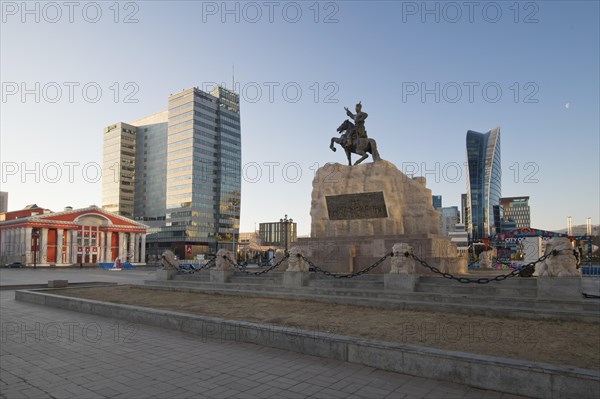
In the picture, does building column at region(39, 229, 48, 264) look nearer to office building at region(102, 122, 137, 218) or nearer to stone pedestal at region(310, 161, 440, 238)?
stone pedestal at region(310, 161, 440, 238)

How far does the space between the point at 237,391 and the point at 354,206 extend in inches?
569

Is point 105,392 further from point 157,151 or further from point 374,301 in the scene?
point 157,151

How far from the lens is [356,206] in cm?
1942

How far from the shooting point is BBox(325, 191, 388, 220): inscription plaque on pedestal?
18.8 meters

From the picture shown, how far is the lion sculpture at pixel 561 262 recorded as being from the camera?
30.8ft

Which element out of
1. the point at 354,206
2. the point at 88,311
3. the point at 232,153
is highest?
the point at 232,153

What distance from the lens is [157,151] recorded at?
136 meters

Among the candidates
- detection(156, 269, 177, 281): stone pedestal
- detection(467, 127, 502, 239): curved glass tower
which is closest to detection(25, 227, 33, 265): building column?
detection(156, 269, 177, 281): stone pedestal

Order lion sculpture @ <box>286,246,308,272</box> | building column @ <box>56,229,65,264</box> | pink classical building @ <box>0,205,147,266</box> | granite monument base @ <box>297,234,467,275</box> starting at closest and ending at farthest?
lion sculpture @ <box>286,246,308,272</box>
granite monument base @ <box>297,234,467,275</box>
pink classical building @ <box>0,205,147,266</box>
building column @ <box>56,229,65,264</box>

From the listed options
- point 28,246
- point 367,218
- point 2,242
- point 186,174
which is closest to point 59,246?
point 28,246

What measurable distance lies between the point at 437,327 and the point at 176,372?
4.92 m

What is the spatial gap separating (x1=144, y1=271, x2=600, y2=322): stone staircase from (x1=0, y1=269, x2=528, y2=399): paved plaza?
11.9 feet

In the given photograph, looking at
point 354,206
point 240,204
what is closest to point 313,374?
point 354,206

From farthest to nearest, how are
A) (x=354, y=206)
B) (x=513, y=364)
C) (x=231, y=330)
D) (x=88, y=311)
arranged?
1. (x=354, y=206)
2. (x=88, y=311)
3. (x=231, y=330)
4. (x=513, y=364)
